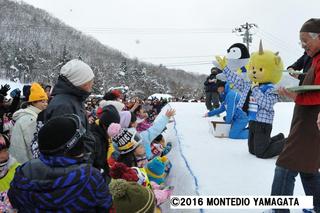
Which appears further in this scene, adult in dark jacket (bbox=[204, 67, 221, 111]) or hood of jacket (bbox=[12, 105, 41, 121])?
adult in dark jacket (bbox=[204, 67, 221, 111])

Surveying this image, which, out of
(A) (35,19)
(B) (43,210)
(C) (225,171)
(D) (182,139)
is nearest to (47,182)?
(B) (43,210)

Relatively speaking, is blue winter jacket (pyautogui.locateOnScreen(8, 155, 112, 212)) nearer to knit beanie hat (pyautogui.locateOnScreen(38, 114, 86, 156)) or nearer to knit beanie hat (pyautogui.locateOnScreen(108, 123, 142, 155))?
knit beanie hat (pyautogui.locateOnScreen(38, 114, 86, 156))

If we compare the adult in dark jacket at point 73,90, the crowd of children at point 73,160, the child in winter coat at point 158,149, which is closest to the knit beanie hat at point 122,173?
the crowd of children at point 73,160

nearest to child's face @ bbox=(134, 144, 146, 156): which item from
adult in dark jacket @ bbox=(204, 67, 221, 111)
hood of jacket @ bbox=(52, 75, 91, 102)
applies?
hood of jacket @ bbox=(52, 75, 91, 102)

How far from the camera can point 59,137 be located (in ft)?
6.21

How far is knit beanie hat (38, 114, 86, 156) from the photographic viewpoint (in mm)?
1890

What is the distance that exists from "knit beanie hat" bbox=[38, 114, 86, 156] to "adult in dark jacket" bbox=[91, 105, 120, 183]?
98 centimetres

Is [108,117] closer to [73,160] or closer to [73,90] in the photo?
[73,90]

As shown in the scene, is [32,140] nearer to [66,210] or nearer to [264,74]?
[66,210]

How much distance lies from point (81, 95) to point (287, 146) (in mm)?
1694

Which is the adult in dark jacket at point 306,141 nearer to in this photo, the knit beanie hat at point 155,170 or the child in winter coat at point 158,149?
the knit beanie hat at point 155,170

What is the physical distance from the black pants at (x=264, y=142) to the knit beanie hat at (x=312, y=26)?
1.95 metres

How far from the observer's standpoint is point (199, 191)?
334 cm

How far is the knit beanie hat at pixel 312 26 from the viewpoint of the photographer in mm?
2658
